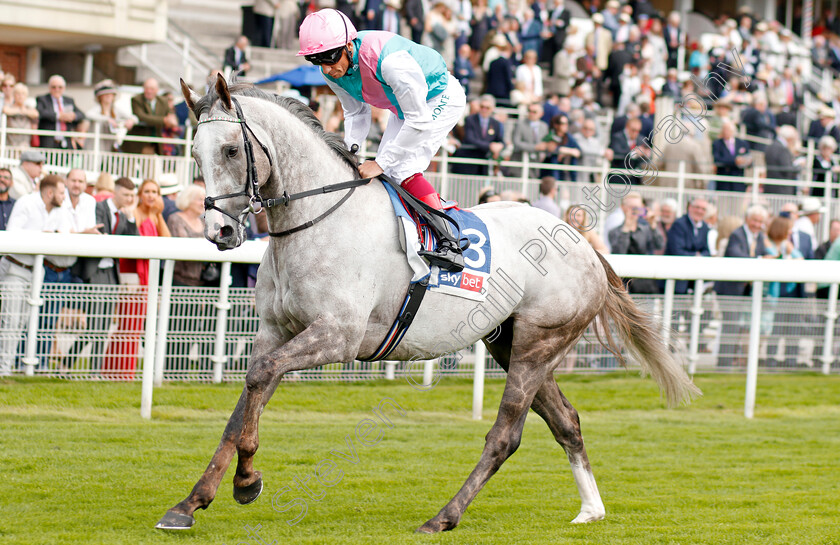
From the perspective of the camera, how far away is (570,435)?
4.97 metres

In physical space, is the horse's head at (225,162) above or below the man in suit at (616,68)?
below

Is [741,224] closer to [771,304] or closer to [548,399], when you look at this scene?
[771,304]

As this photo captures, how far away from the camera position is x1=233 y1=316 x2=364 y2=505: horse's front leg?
13.4 ft

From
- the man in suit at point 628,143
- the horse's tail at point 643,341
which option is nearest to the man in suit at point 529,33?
the man in suit at point 628,143

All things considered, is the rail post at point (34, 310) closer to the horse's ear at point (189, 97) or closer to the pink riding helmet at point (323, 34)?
the horse's ear at point (189, 97)

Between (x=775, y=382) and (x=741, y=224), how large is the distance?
198 cm

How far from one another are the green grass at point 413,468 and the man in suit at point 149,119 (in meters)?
4.11

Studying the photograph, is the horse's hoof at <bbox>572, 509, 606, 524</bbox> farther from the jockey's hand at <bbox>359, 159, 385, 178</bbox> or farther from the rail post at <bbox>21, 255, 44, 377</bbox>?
the rail post at <bbox>21, 255, 44, 377</bbox>

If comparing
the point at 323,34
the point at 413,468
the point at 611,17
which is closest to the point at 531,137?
the point at 611,17

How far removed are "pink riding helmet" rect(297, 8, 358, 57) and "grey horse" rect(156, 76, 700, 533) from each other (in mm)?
292

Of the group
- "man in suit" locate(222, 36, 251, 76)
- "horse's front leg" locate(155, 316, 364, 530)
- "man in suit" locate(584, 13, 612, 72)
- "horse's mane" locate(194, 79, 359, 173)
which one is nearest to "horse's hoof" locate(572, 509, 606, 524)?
"horse's front leg" locate(155, 316, 364, 530)

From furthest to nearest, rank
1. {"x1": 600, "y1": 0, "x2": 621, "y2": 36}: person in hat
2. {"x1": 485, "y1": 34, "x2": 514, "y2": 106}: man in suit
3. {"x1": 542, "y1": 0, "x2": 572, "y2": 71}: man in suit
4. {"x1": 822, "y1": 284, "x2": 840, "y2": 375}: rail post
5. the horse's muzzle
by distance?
1. {"x1": 600, "y1": 0, "x2": 621, "y2": 36}: person in hat
2. {"x1": 542, "y1": 0, "x2": 572, "y2": 71}: man in suit
3. {"x1": 485, "y1": 34, "x2": 514, "y2": 106}: man in suit
4. {"x1": 822, "y1": 284, "x2": 840, "y2": 375}: rail post
5. the horse's muzzle

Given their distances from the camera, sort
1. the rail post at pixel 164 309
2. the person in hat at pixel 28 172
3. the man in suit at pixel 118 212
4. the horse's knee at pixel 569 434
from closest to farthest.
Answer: the horse's knee at pixel 569 434 < the rail post at pixel 164 309 < the man in suit at pixel 118 212 < the person in hat at pixel 28 172

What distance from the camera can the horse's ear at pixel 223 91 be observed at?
12.9 feet
